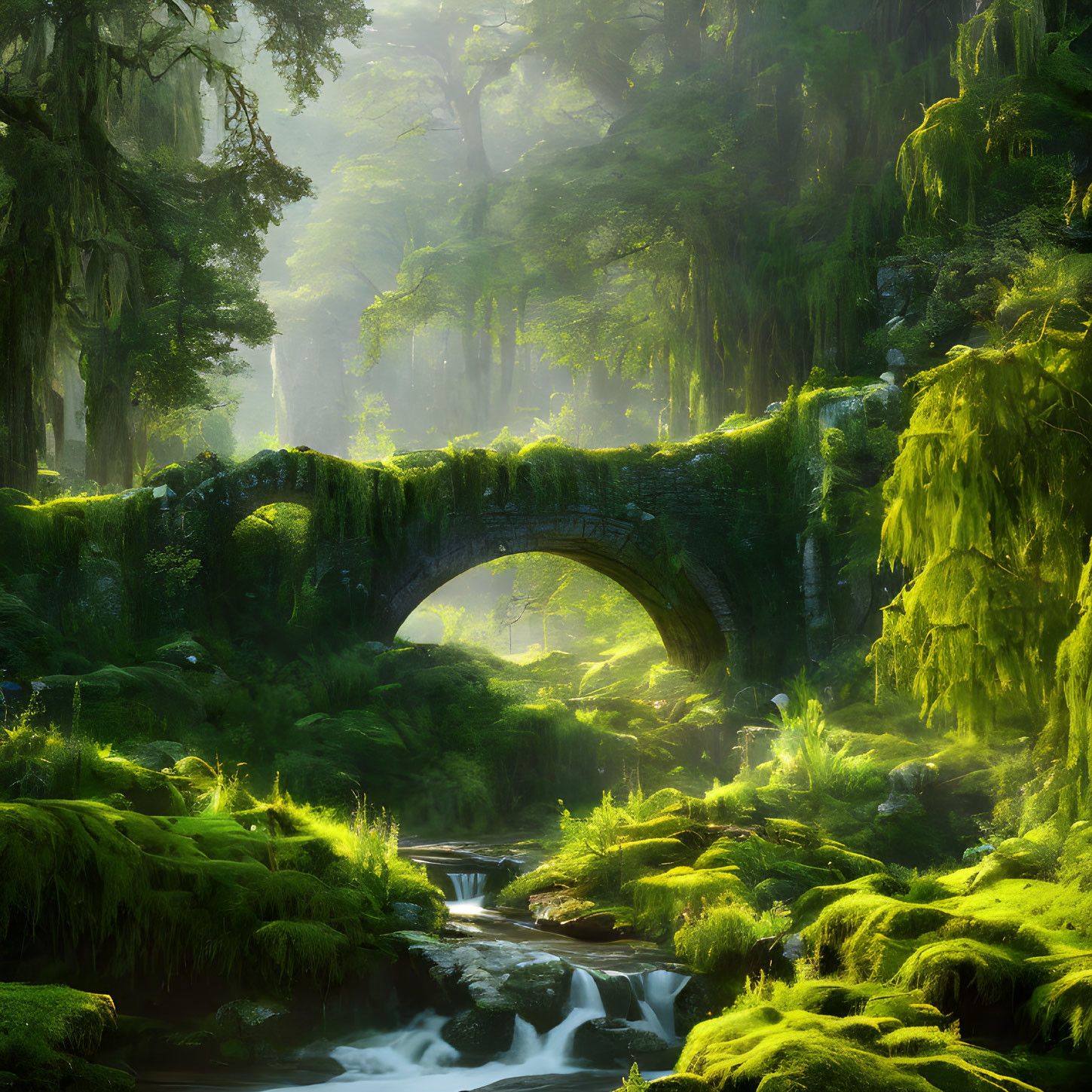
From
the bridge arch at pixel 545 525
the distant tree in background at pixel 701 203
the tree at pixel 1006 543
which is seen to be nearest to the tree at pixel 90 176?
the bridge arch at pixel 545 525

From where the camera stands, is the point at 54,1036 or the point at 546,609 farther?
the point at 546,609

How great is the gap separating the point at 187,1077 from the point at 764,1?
2683cm

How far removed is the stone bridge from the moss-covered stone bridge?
3 centimetres

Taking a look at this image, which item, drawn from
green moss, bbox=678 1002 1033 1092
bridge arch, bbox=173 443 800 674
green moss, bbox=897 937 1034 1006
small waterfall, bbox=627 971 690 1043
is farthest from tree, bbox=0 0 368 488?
green moss, bbox=897 937 1034 1006

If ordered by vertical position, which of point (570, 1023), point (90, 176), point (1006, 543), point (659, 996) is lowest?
point (570, 1023)

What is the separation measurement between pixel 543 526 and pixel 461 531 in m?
1.44

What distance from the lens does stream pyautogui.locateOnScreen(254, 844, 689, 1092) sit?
666cm

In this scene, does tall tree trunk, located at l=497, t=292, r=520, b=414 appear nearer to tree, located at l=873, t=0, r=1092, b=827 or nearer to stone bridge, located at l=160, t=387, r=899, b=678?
stone bridge, located at l=160, t=387, r=899, b=678

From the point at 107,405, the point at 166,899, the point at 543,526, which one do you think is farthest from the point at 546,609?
the point at 166,899

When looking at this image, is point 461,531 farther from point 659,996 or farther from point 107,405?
point 659,996

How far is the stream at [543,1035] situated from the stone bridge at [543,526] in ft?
28.9

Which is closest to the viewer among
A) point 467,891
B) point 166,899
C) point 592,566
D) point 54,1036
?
point 54,1036

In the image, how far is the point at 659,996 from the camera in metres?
7.59

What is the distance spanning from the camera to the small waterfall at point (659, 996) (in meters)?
7.38
